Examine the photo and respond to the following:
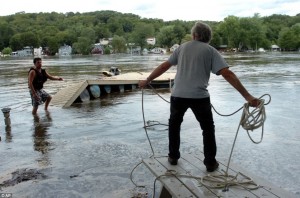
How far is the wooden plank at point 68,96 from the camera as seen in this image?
13.6 meters

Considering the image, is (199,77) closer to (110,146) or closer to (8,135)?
(110,146)

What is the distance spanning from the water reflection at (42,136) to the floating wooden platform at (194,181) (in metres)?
2.89

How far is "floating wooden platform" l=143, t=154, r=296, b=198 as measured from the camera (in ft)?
12.6

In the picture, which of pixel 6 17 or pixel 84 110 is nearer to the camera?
pixel 84 110

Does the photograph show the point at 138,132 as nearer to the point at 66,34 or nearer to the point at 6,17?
the point at 66,34

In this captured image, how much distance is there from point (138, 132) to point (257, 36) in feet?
412

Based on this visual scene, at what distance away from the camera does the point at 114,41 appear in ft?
527

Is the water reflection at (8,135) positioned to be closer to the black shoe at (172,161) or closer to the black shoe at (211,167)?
the black shoe at (172,161)

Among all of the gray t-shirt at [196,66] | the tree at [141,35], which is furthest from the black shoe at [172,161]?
the tree at [141,35]

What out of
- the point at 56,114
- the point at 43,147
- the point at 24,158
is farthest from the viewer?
the point at 56,114

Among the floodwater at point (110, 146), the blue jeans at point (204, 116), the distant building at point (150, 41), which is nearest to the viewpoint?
the blue jeans at point (204, 116)

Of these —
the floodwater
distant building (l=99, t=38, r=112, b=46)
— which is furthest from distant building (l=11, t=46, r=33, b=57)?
the floodwater

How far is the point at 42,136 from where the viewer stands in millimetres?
9031

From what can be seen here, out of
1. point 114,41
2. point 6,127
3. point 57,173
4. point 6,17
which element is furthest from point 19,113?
point 6,17
